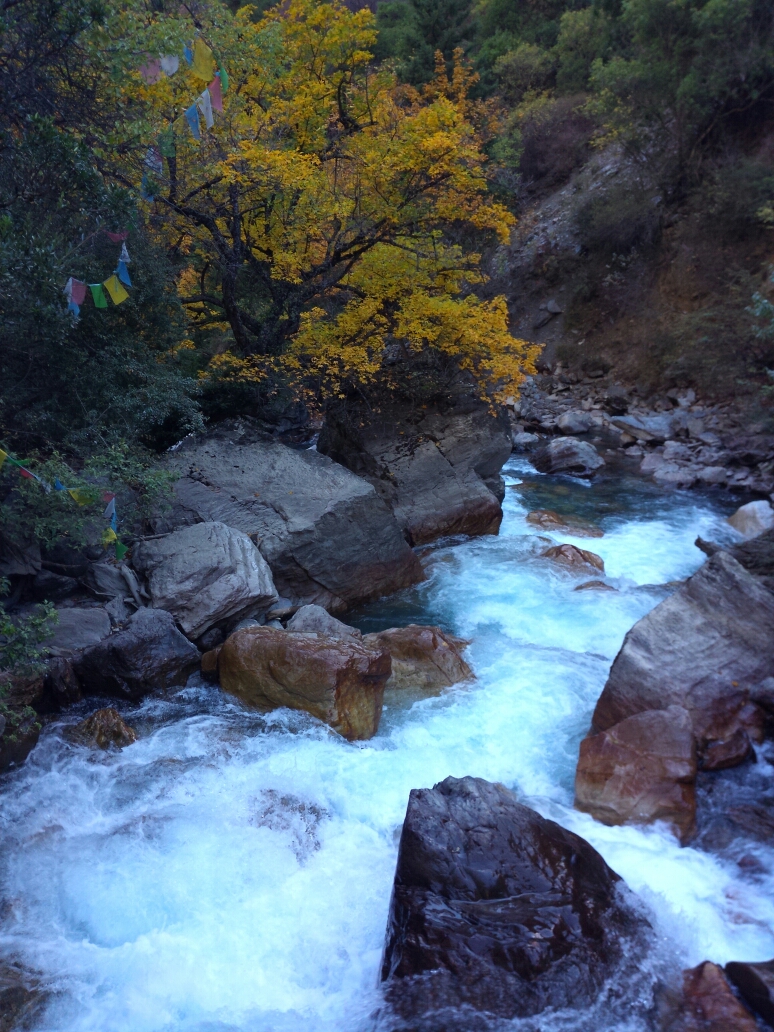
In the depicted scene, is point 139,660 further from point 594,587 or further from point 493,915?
point 594,587

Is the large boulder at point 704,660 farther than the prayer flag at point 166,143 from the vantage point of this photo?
No

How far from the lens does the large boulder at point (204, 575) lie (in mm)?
7473

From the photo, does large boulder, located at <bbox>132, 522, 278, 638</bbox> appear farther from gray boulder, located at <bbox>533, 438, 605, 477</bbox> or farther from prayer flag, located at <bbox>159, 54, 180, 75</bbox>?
gray boulder, located at <bbox>533, 438, 605, 477</bbox>

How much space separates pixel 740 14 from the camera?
16.9 meters

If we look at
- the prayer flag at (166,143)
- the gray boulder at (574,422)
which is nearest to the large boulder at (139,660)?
the prayer flag at (166,143)

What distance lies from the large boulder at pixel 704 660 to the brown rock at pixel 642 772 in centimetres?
32

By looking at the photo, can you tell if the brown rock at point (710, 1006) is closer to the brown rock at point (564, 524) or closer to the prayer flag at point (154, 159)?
the brown rock at point (564, 524)

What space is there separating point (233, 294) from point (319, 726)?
24.2 feet

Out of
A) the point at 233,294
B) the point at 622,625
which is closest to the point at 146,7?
the point at 233,294

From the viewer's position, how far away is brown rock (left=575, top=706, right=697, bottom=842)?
5.26 m

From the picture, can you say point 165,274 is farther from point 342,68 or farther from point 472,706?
point 472,706

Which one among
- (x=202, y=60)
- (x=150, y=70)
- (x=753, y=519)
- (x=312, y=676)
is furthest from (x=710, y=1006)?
(x=753, y=519)

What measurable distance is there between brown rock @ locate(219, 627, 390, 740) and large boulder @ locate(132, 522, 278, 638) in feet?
2.17

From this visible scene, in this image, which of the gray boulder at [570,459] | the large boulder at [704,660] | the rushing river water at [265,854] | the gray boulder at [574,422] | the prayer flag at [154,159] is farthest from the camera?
the gray boulder at [574,422]
